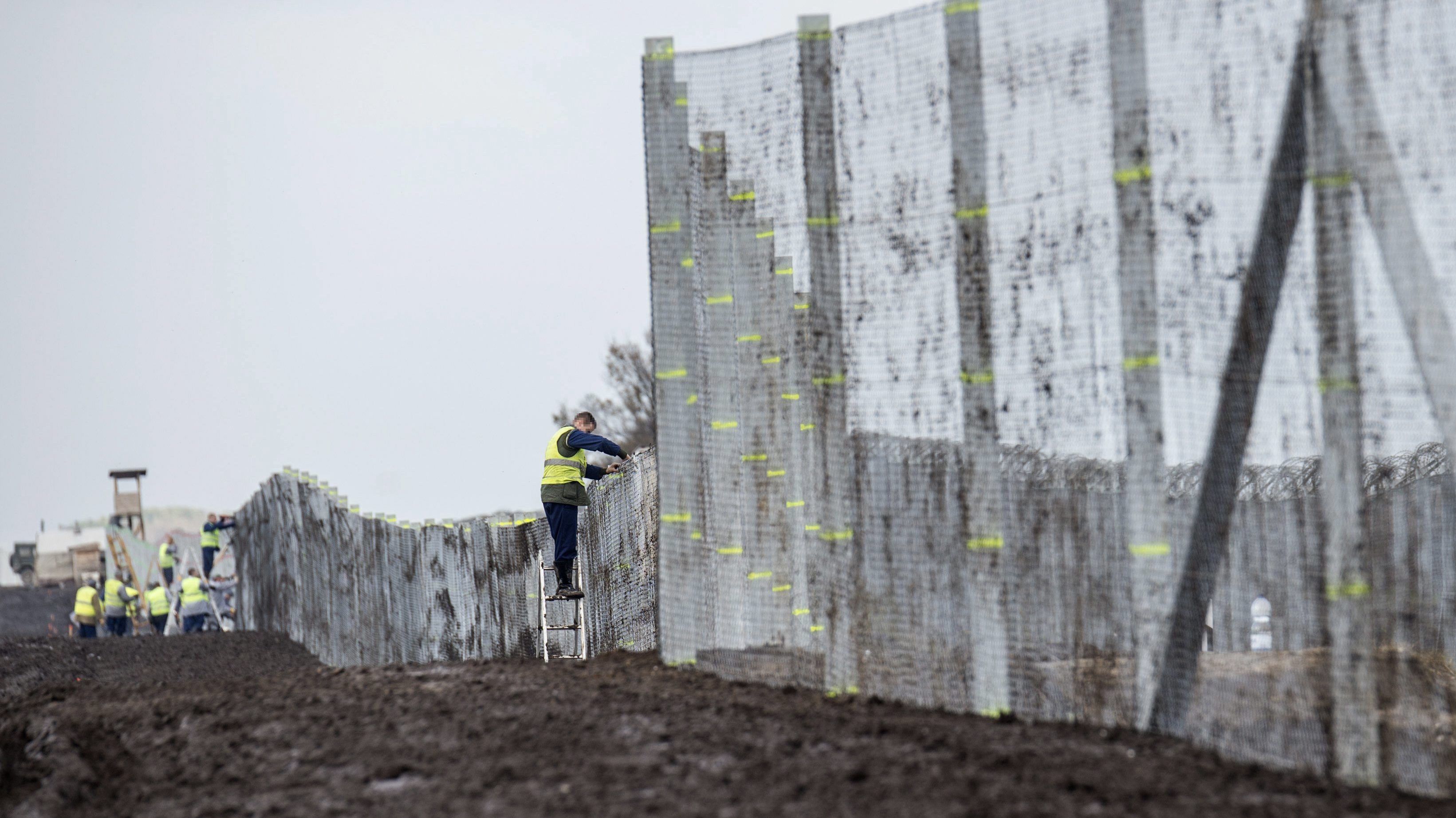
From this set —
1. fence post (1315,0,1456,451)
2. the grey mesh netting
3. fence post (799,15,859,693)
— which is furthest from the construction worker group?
fence post (1315,0,1456,451)

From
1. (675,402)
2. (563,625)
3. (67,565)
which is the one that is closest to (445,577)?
(563,625)

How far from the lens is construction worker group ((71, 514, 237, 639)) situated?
1172 inches

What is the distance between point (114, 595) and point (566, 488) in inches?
977

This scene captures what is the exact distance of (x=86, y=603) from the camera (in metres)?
32.2

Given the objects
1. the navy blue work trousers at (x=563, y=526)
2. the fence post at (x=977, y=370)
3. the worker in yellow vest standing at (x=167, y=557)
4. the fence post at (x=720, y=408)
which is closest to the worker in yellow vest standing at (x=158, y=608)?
the worker in yellow vest standing at (x=167, y=557)

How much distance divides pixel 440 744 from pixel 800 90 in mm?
3511

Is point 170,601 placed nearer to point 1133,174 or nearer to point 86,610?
point 86,610

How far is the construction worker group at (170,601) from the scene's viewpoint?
2977cm

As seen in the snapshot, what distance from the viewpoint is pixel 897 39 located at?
20.1 feet

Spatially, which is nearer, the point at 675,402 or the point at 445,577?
the point at 675,402

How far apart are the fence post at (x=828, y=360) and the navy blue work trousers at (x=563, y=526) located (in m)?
5.00

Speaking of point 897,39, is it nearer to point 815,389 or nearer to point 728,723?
point 815,389

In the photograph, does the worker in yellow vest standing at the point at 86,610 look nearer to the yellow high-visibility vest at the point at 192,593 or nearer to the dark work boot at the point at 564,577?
the yellow high-visibility vest at the point at 192,593

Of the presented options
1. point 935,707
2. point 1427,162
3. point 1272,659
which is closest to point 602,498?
point 935,707
